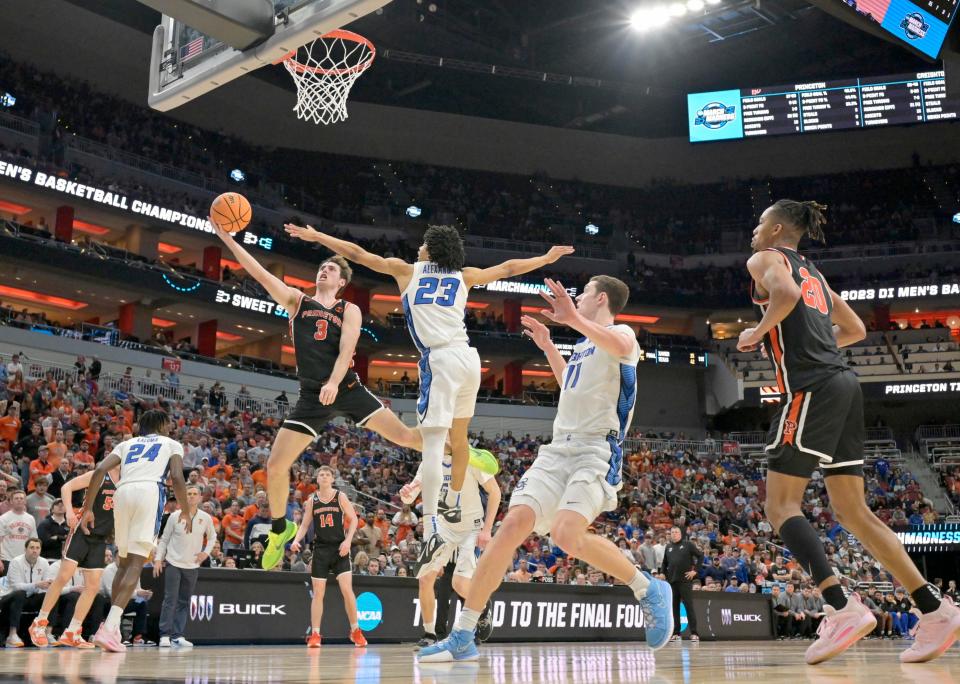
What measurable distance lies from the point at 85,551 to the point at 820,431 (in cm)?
749

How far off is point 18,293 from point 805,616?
30339mm

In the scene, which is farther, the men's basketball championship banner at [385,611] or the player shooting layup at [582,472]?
the men's basketball championship banner at [385,611]

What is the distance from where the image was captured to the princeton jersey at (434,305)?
7355 mm

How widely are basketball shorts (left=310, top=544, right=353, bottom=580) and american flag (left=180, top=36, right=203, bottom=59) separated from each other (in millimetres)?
5631

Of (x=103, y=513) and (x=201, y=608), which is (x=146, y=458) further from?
(x=201, y=608)

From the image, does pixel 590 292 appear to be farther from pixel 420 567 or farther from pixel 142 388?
pixel 142 388

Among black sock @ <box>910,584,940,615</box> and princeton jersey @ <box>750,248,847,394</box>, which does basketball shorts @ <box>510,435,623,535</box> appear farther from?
black sock @ <box>910,584,940,615</box>

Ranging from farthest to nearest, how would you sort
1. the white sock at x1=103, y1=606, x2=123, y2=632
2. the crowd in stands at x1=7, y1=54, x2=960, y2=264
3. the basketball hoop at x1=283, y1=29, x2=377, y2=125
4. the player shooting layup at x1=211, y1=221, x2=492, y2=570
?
the crowd in stands at x1=7, y1=54, x2=960, y2=264
the basketball hoop at x1=283, y1=29, x2=377, y2=125
the white sock at x1=103, y1=606, x2=123, y2=632
the player shooting layup at x1=211, y1=221, x2=492, y2=570

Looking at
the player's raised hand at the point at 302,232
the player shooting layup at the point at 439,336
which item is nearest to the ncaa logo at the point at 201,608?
the player shooting layup at the point at 439,336

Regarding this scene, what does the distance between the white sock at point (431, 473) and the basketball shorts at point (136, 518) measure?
316 cm

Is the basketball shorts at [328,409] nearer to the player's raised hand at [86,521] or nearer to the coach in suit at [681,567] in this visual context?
the player's raised hand at [86,521]

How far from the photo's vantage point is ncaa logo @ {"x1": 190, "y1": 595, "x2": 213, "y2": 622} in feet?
36.4

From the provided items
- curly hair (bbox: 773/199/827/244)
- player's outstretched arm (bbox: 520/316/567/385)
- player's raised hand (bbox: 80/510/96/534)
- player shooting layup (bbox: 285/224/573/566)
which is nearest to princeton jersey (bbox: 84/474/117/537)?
player's raised hand (bbox: 80/510/96/534)

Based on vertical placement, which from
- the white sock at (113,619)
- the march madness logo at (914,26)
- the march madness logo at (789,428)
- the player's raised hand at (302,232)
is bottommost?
the white sock at (113,619)
